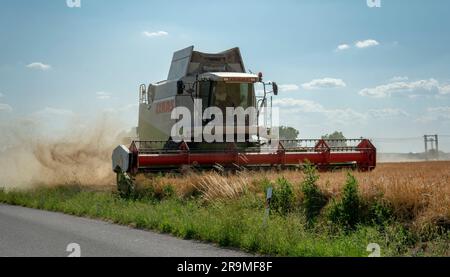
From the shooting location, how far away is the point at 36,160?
30.1 metres

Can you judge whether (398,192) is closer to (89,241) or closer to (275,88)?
(89,241)

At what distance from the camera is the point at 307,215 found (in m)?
12.2

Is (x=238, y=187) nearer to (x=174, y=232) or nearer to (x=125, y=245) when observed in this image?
(x=174, y=232)

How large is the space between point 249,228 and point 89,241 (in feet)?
9.86

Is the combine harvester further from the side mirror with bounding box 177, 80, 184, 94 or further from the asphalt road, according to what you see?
the asphalt road

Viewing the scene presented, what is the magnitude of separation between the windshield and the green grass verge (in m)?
5.18

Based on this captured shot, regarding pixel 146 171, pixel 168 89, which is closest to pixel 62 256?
pixel 146 171


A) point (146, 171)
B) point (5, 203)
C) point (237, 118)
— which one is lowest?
point (5, 203)

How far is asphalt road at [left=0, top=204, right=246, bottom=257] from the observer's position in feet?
30.9

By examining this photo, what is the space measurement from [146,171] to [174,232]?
258 inches

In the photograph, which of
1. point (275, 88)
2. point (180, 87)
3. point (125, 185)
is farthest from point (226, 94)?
point (125, 185)

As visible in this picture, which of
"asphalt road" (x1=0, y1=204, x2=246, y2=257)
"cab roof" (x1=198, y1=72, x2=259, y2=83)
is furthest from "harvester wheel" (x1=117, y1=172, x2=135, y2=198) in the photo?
"cab roof" (x1=198, y1=72, x2=259, y2=83)

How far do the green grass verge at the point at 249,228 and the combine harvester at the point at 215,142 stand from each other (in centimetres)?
190
